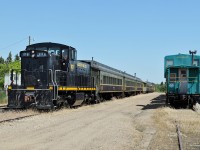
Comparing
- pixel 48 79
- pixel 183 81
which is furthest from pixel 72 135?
pixel 183 81

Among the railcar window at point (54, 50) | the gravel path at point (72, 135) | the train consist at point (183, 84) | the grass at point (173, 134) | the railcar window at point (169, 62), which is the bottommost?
the grass at point (173, 134)

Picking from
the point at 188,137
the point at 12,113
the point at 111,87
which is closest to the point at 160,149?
the point at 188,137

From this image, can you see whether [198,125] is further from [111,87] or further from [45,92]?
[111,87]

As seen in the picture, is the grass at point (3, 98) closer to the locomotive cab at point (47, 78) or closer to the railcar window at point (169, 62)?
the locomotive cab at point (47, 78)

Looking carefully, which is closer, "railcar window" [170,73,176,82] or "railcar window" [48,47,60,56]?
"railcar window" [48,47,60,56]

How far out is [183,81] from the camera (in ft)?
77.3

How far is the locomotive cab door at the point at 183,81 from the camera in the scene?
23.1 m

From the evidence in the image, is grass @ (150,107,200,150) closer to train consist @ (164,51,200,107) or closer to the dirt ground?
the dirt ground

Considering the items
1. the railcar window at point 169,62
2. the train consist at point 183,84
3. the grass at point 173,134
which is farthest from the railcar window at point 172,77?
the grass at point 173,134

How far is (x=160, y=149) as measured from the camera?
9.54 metres

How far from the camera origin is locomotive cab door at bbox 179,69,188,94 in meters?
23.1

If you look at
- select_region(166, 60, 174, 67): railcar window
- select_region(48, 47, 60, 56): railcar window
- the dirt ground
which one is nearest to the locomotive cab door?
select_region(166, 60, 174, 67): railcar window

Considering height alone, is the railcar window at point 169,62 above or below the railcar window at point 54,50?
below

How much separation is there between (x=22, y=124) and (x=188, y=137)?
5.92m
